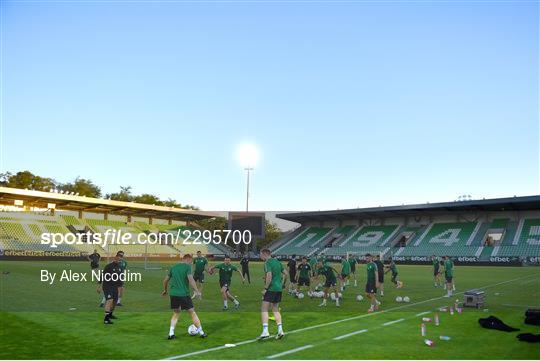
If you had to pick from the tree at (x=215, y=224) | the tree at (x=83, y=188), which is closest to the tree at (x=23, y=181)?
the tree at (x=83, y=188)

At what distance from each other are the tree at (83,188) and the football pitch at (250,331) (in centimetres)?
10264

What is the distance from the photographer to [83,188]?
118 meters

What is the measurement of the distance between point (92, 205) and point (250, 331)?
250 ft

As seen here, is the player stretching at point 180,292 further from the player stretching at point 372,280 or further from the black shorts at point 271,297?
the player stretching at point 372,280

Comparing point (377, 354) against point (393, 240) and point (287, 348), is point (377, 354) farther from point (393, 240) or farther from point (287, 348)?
point (393, 240)

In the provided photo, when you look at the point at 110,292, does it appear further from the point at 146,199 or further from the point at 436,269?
the point at 146,199

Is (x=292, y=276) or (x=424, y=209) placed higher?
(x=424, y=209)

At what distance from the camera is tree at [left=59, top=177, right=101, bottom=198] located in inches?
4592

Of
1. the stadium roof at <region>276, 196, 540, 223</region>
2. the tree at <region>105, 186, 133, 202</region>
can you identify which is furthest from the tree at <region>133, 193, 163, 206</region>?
the stadium roof at <region>276, 196, 540, 223</region>

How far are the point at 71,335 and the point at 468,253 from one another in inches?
2413

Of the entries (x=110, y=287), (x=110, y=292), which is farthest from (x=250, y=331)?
(x=110, y=287)

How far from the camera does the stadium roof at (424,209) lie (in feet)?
212

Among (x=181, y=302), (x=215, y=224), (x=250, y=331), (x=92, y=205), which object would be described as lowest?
(x=250, y=331)

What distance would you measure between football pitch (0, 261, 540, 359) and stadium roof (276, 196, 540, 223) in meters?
47.8
